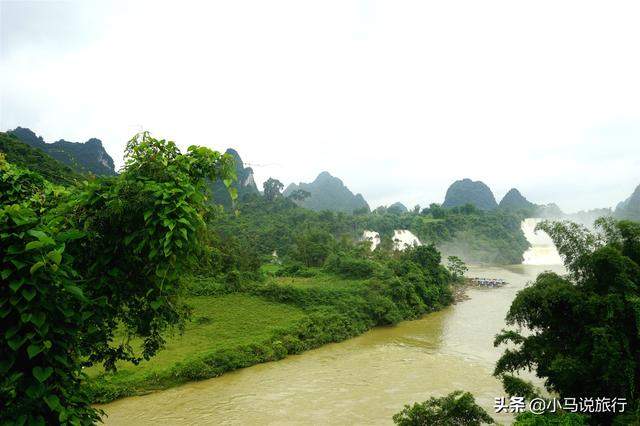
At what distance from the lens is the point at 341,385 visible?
12.6 meters

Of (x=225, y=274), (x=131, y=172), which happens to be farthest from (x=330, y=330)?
(x=131, y=172)

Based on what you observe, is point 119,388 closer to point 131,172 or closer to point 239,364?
point 239,364

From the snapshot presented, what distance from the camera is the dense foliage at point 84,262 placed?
2.23 m

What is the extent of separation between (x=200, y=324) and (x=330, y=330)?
6047mm

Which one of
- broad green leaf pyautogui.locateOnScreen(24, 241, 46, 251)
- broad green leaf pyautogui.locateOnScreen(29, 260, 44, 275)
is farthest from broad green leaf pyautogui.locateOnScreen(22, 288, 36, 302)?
broad green leaf pyautogui.locateOnScreen(24, 241, 46, 251)

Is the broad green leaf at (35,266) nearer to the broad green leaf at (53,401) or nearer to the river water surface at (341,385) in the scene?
the broad green leaf at (53,401)

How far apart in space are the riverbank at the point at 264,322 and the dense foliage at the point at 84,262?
1066cm

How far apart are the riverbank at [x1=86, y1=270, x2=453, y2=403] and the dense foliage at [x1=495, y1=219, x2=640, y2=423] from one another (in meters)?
9.80

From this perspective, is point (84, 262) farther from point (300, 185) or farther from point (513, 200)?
point (300, 185)

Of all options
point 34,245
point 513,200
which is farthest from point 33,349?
point 513,200

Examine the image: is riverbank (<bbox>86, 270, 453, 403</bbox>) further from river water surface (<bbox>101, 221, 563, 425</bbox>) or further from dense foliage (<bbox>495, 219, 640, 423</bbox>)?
dense foliage (<bbox>495, 219, 640, 423</bbox>)

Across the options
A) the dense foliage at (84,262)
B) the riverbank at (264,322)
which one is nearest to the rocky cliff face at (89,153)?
the riverbank at (264,322)

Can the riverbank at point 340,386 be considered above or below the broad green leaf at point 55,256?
below

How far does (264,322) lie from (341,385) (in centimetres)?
666
